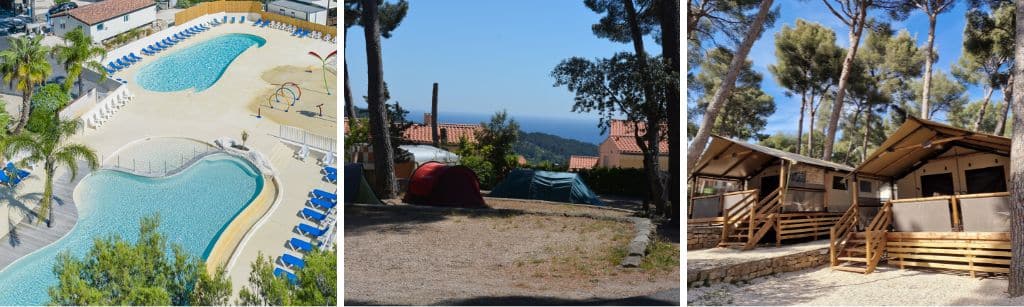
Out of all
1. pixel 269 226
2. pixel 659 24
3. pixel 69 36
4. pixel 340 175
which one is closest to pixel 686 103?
pixel 659 24

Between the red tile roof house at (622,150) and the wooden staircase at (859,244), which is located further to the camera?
the red tile roof house at (622,150)

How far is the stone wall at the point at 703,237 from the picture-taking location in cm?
649

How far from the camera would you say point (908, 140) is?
6547 mm

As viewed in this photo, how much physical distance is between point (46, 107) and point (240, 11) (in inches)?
154

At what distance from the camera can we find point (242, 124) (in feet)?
28.1

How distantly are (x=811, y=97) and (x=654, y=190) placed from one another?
1.77 meters

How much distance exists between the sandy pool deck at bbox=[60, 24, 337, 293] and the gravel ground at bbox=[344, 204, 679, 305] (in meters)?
0.90

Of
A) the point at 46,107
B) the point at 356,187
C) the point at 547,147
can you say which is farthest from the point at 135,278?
the point at 547,147

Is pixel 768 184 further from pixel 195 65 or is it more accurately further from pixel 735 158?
pixel 195 65

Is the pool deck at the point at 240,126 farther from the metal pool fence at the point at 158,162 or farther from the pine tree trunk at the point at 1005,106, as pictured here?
the pine tree trunk at the point at 1005,106

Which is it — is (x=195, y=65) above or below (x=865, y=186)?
above

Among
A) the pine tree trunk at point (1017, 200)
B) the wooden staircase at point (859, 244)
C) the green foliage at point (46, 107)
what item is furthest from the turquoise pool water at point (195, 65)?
the pine tree trunk at point (1017, 200)

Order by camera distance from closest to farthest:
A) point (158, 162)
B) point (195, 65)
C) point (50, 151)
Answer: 1. point (50, 151)
2. point (158, 162)
3. point (195, 65)

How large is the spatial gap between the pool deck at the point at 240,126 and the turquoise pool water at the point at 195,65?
12 cm
